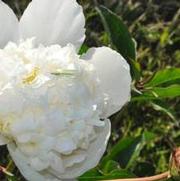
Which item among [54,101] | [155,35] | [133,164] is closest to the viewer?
[54,101]

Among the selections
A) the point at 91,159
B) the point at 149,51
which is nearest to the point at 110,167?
the point at 91,159

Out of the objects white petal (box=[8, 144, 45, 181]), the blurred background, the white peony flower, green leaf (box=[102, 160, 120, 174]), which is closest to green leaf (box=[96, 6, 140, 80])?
green leaf (box=[102, 160, 120, 174])

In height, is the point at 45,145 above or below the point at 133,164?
above

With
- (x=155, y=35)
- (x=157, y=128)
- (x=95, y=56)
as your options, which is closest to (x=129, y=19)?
(x=155, y=35)

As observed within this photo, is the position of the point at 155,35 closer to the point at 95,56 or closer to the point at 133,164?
the point at 133,164

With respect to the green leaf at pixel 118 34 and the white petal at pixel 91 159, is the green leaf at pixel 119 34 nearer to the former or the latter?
the green leaf at pixel 118 34

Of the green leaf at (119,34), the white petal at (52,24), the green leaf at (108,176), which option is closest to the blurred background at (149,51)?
the green leaf at (119,34)
